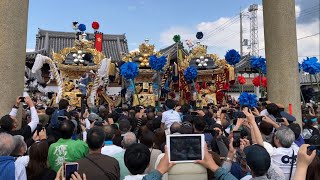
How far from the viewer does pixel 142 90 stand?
17625mm

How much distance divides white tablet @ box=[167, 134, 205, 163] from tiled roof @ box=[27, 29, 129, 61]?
87.1 ft

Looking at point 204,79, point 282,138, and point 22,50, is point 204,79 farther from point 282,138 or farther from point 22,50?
point 282,138

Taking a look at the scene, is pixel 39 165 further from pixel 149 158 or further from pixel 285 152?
pixel 285 152

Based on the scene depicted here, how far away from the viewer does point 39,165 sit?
9.76ft

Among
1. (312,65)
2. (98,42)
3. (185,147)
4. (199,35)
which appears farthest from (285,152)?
(98,42)

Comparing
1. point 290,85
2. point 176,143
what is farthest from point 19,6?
point 290,85

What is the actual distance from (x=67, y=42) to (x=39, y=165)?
93.6ft

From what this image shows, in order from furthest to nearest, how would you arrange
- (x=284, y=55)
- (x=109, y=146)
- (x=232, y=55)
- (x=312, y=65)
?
(x=232, y=55) → (x=312, y=65) → (x=284, y=55) → (x=109, y=146)

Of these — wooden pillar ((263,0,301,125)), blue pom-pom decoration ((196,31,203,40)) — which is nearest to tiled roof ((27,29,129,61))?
blue pom-pom decoration ((196,31,203,40))

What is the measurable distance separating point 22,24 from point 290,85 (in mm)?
5775

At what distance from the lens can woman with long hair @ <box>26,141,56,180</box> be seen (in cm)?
292

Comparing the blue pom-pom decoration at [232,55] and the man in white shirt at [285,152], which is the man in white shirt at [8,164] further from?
the blue pom-pom decoration at [232,55]

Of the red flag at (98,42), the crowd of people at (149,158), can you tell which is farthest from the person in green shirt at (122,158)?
the red flag at (98,42)

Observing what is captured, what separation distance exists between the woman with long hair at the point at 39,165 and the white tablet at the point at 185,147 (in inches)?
49.5
